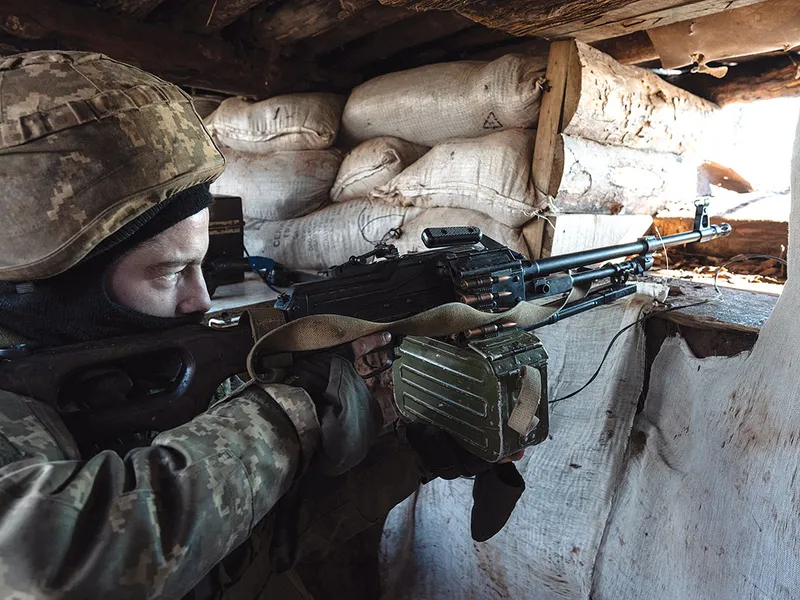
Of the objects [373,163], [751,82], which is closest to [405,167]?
[373,163]

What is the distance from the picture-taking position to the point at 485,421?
111 centimetres

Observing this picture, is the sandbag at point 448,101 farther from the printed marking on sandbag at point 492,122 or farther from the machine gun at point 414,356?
the machine gun at point 414,356

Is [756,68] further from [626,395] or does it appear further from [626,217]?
[626,395]

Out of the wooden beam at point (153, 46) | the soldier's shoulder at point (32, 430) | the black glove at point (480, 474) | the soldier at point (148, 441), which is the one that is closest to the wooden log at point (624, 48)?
the wooden beam at point (153, 46)

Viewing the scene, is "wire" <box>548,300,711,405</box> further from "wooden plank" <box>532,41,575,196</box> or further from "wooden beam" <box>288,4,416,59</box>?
"wooden beam" <box>288,4,416,59</box>

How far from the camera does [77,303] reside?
0.80 m

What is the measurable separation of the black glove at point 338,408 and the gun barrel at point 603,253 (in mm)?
639

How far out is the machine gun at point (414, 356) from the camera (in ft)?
2.46

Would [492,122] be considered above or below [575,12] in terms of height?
below

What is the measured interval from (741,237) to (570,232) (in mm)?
1075

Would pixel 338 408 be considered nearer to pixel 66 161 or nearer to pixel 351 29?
pixel 66 161

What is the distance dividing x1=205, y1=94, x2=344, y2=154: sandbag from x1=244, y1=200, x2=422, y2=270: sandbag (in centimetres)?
41

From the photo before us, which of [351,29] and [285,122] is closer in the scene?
[351,29]

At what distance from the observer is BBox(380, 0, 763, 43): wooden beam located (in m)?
1.39
